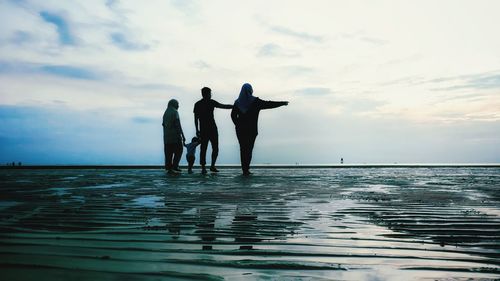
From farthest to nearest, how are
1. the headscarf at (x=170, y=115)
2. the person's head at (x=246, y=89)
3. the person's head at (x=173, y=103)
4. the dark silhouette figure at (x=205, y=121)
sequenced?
the person's head at (x=173, y=103)
the headscarf at (x=170, y=115)
the dark silhouette figure at (x=205, y=121)
the person's head at (x=246, y=89)

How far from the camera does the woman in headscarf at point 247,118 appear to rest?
35.4 feet

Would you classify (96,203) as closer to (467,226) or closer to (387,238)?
(387,238)

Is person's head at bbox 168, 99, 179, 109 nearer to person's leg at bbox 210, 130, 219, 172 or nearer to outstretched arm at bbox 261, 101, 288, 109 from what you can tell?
person's leg at bbox 210, 130, 219, 172

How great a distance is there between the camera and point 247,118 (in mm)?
10773

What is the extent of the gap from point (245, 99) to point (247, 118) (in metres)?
0.46

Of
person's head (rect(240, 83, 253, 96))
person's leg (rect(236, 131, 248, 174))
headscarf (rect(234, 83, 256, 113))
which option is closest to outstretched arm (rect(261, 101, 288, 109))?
headscarf (rect(234, 83, 256, 113))

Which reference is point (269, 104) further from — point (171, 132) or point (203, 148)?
point (171, 132)

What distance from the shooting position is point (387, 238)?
2512mm

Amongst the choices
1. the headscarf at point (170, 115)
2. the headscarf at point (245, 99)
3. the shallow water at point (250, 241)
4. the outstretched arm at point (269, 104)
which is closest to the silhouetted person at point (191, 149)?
the headscarf at point (170, 115)

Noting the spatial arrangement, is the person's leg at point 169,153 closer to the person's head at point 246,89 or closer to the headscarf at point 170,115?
the headscarf at point 170,115

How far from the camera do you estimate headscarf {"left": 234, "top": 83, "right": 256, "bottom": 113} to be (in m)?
10.8

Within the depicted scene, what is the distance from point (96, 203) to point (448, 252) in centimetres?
334

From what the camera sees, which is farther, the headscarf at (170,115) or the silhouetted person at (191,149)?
the silhouetted person at (191,149)

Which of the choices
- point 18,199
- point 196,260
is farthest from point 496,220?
point 18,199
